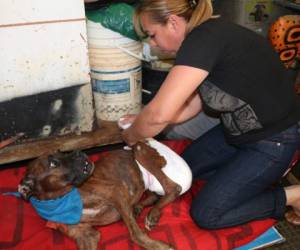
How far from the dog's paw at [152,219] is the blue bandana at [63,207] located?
0.33 meters

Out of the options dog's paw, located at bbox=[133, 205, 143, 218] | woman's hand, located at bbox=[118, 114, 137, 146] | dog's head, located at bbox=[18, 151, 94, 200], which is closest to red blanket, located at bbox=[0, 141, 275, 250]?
dog's paw, located at bbox=[133, 205, 143, 218]

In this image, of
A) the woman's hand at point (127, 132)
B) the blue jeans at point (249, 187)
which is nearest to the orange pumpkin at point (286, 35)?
the blue jeans at point (249, 187)

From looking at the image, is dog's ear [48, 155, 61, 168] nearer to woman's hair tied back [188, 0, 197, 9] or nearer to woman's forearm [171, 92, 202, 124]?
woman's forearm [171, 92, 202, 124]

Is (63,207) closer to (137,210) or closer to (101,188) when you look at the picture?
(101,188)

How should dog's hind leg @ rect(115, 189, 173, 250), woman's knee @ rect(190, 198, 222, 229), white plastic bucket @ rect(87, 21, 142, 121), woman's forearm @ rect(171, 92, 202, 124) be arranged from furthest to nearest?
white plastic bucket @ rect(87, 21, 142, 121) < woman's forearm @ rect(171, 92, 202, 124) < woman's knee @ rect(190, 198, 222, 229) < dog's hind leg @ rect(115, 189, 173, 250)

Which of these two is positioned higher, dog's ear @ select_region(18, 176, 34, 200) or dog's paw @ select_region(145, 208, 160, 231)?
dog's ear @ select_region(18, 176, 34, 200)

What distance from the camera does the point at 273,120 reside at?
1.64m

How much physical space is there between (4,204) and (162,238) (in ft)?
2.80

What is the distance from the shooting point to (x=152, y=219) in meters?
1.75

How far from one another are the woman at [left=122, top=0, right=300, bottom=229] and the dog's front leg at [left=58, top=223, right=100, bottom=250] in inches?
18.4

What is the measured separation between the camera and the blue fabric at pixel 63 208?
1.57m

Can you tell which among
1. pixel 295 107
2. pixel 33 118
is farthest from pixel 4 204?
pixel 295 107

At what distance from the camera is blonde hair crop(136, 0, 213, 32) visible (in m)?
1.42

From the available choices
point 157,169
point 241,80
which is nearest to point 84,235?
point 157,169
